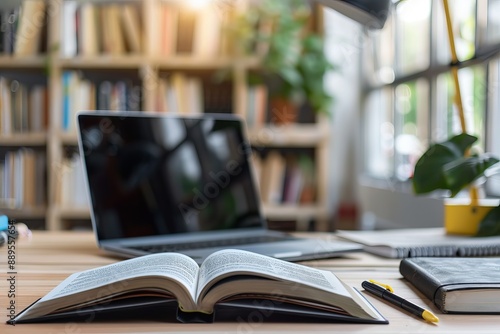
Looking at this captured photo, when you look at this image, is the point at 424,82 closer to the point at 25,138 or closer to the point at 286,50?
the point at 286,50

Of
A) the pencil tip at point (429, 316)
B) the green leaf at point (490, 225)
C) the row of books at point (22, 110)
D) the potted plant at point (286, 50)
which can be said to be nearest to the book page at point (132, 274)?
the pencil tip at point (429, 316)

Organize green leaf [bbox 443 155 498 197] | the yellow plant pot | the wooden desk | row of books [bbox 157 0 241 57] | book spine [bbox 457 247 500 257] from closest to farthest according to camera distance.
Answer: the wooden desk → book spine [bbox 457 247 500 257] → green leaf [bbox 443 155 498 197] → the yellow plant pot → row of books [bbox 157 0 241 57]

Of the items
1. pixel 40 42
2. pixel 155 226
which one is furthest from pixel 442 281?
pixel 40 42

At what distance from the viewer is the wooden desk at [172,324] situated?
0.69 metres

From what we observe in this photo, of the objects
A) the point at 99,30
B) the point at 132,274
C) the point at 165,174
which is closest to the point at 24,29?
the point at 99,30

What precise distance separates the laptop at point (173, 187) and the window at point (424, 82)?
19.3 inches

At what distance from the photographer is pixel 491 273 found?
85 cm

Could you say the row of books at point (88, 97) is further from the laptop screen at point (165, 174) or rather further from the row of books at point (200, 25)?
the laptop screen at point (165, 174)

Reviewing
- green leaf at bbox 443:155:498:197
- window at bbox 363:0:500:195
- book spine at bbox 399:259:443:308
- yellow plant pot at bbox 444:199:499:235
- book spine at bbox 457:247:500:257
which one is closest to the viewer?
book spine at bbox 399:259:443:308

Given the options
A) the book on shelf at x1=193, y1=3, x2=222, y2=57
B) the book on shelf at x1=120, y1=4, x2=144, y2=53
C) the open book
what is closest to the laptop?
the open book

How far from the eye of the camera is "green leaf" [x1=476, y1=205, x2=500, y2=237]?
1.26 m

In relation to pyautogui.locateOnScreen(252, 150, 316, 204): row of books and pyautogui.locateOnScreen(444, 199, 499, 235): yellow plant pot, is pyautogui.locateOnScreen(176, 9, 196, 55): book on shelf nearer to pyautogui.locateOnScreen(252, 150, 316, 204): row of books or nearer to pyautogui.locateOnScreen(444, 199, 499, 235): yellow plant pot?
pyautogui.locateOnScreen(252, 150, 316, 204): row of books

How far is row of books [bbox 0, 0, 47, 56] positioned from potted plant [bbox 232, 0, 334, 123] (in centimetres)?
99

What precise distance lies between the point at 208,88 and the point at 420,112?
47.6 inches
